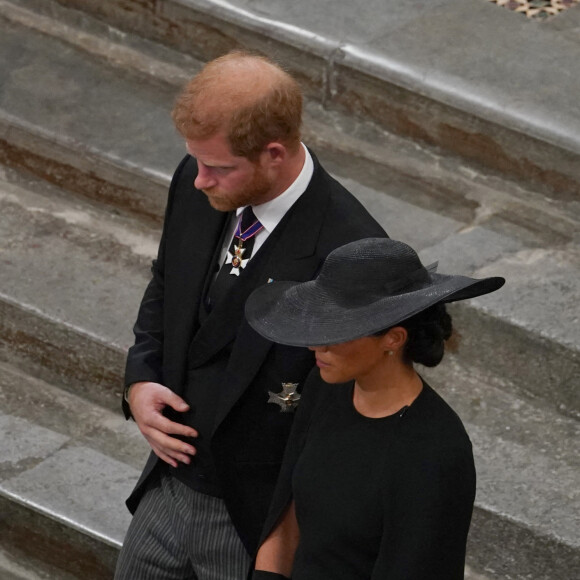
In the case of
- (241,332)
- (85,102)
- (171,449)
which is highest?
(241,332)

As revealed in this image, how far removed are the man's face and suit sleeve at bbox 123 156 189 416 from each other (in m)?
0.28

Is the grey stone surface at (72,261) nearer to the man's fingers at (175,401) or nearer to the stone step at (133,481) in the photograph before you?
the stone step at (133,481)

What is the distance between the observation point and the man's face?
261 cm

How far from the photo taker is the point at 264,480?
2836 mm

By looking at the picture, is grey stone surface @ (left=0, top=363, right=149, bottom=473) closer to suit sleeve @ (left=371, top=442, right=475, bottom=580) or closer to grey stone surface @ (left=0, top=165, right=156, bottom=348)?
grey stone surface @ (left=0, top=165, right=156, bottom=348)

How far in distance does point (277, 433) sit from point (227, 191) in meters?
0.54

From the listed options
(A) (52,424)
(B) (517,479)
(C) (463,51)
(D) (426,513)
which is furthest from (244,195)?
(C) (463,51)

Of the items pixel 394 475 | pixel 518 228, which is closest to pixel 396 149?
pixel 518 228

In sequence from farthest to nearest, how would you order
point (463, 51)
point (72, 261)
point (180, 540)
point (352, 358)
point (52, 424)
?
point (463, 51) → point (72, 261) → point (52, 424) → point (180, 540) → point (352, 358)

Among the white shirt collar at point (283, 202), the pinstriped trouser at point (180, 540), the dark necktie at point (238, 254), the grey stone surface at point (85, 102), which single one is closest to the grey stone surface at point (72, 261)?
the grey stone surface at point (85, 102)

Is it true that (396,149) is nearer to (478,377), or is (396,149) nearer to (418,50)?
(418,50)

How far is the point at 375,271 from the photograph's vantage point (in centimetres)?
235

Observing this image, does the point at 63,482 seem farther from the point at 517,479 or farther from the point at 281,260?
the point at 281,260

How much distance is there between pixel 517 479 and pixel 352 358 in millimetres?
1519
